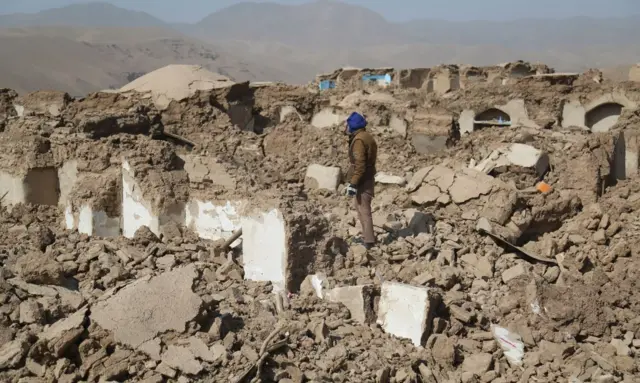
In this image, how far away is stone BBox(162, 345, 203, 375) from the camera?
357cm

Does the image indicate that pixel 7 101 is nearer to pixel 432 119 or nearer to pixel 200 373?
pixel 432 119

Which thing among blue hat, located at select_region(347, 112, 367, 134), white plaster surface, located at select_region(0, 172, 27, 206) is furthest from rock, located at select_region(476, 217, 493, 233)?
white plaster surface, located at select_region(0, 172, 27, 206)

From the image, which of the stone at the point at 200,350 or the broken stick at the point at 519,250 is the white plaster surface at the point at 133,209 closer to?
the stone at the point at 200,350

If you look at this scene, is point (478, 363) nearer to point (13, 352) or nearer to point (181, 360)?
point (181, 360)

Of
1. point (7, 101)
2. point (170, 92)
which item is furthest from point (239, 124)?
point (7, 101)

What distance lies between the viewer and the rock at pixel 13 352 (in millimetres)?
3512

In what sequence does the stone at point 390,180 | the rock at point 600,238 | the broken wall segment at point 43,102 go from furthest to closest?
the broken wall segment at point 43,102, the stone at point 390,180, the rock at point 600,238

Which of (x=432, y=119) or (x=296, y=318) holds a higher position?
(x=432, y=119)

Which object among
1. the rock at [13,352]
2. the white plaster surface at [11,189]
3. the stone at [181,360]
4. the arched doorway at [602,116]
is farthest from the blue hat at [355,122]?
the arched doorway at [602,116]

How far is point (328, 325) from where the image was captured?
14.4 feet

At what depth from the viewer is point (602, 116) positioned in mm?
13875

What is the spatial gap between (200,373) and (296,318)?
102cm

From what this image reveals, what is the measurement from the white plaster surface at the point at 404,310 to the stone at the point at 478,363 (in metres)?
0.34

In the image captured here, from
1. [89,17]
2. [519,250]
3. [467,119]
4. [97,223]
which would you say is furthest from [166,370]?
[89,17]
